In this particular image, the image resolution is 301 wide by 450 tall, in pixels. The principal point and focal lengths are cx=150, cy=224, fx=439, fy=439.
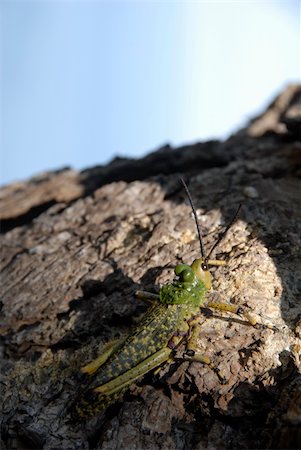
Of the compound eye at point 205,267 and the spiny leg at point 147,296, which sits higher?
the compound eye at point 205,267

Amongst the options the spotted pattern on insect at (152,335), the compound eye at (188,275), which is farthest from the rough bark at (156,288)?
the compound eye at (188,275)

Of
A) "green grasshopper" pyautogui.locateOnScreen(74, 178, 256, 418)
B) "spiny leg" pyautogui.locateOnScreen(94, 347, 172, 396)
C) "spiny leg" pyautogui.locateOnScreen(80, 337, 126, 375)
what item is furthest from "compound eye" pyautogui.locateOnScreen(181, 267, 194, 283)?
"spiny leg" pyautogui.locateOnScreen(80, 337, 126, 375)

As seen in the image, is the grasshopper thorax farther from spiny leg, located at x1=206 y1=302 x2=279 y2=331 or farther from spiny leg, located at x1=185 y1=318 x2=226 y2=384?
spiny leg, located at x1=185 y1=318 x2=226 y2=384

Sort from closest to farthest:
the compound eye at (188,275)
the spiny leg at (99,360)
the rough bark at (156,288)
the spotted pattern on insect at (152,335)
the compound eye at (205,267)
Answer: the rough bark at (156,288) → the spotted pattern on insect at (152,335) → the spiny leg at (99,360) → the compound eye at (188,275) → the compound eye at (205,267)

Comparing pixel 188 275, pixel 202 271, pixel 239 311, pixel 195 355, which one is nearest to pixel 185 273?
pixel 188 275

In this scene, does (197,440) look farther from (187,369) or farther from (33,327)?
(33,327)

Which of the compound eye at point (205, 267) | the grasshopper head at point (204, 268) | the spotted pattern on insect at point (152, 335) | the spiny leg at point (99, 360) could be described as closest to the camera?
the spotted pattern on insect at point (152, 335)

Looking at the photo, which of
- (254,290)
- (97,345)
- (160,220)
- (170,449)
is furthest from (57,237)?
(170,449)

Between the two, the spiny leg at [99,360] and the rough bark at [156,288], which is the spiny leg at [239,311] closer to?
the rough bark at [156,288]

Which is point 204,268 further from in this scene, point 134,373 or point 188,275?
point 134,373
